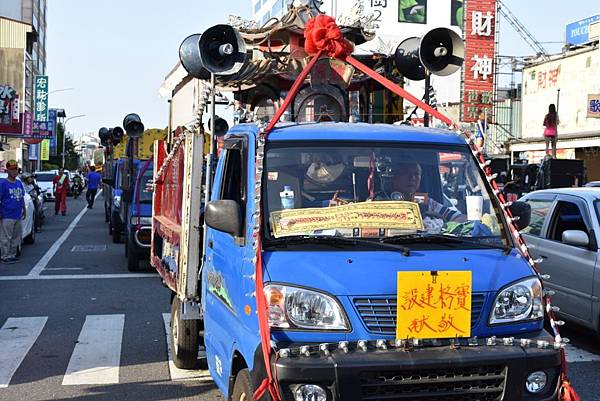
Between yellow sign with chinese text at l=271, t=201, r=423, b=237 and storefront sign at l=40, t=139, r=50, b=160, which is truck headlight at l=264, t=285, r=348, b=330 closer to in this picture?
yellow sign with chinese text at l=271, t=201, r=423, b=237

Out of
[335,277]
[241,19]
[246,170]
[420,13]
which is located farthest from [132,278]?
[420,13]

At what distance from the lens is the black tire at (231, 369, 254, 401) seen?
4277 millimetres

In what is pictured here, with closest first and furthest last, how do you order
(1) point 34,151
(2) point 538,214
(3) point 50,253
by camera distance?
(2) point 538,214
(3) point 50,253
(1) point 34,151

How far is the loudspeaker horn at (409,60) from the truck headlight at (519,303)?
3.32 m

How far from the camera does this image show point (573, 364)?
746 centimetres

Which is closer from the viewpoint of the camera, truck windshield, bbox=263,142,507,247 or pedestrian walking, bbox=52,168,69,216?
truck windshield, bbox=263,142,507,247

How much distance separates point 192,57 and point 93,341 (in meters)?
3.49

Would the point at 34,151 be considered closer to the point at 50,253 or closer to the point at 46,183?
the point at 46,183

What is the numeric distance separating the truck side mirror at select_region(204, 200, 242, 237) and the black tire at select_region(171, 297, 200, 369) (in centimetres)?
222

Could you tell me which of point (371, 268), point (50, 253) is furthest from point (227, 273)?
point (50, 253)

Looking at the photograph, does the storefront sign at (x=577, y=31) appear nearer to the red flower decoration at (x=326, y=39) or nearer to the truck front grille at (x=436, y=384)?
the red flower decoration at (x=326, y=39)

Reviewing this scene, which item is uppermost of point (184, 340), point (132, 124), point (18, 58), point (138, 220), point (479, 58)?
point (18, 58)

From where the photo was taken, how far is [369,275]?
4.13m

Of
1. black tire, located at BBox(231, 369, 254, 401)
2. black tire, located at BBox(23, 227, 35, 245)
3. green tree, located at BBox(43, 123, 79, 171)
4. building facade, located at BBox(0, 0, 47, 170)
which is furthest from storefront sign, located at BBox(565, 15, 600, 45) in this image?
green tree, located at BBox(43, 123, 79, 171)
